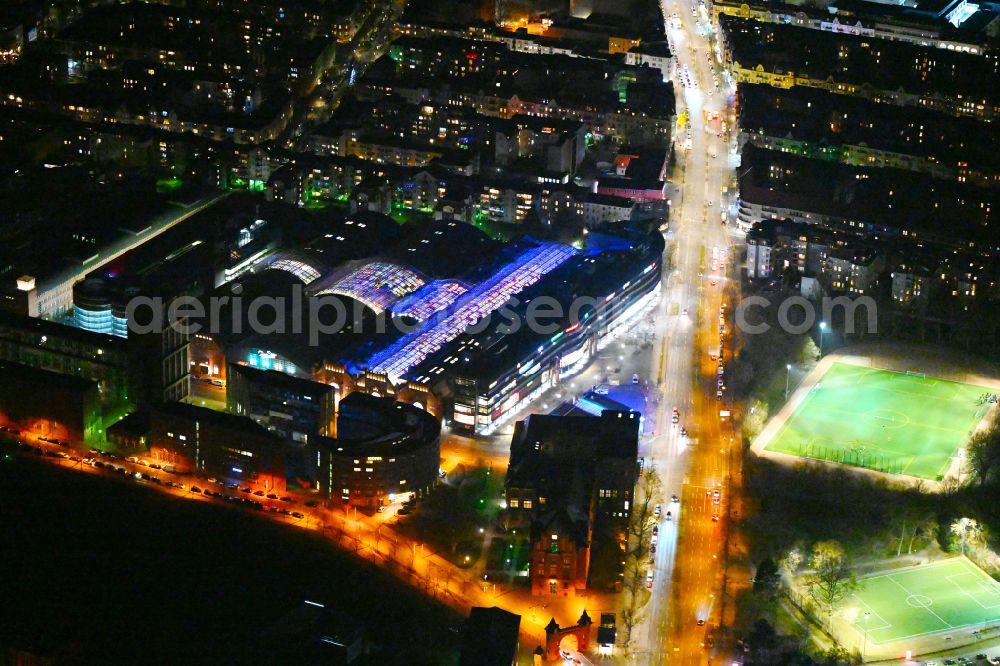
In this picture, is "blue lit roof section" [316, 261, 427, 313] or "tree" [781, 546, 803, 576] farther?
"blue lit roof section" [316, 261, 427, 313]

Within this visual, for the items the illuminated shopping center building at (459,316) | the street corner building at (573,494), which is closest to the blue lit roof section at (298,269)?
the illuminated shopping center building at (459,316)

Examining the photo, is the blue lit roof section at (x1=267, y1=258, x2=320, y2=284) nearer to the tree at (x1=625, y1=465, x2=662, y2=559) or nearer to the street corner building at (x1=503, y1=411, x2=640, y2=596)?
the street corner building at (x1=503, y1=411, x2=640, y2=596)

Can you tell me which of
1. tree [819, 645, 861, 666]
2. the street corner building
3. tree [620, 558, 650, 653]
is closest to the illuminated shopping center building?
the street corner building

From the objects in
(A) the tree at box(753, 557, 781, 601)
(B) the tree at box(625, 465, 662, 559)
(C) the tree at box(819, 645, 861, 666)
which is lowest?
(C) the tree at box(819, 645, 861, 666)

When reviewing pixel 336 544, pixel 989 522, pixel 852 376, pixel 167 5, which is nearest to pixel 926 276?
pixel 852 376

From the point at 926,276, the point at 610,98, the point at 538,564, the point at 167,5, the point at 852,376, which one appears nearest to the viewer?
the point at 538,564

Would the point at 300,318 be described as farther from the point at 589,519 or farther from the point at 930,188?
the point at 930,188

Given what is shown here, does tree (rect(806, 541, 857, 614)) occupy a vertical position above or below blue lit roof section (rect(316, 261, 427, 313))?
below

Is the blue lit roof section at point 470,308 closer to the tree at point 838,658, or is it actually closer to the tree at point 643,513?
the tree at point 643,513
